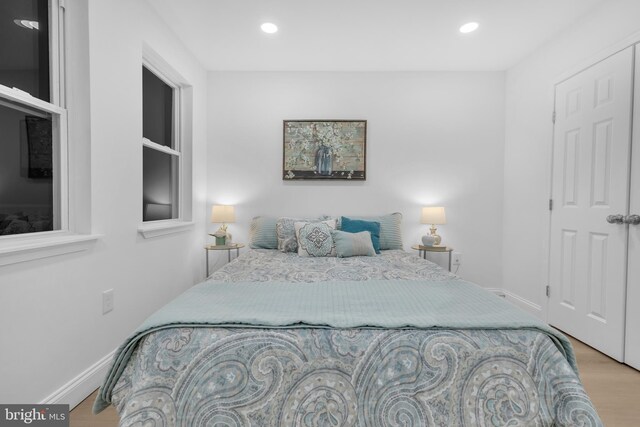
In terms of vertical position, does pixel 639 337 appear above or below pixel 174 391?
below

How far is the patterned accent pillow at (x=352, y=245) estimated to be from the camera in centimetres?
267

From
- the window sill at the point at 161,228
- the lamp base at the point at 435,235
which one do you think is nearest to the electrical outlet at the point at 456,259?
the lamp base at the point at 435,235

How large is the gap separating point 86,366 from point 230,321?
Result: 3.91ft

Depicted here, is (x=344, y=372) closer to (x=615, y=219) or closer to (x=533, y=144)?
(x=615, y=219)

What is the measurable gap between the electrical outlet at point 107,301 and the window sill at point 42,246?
13.1 inches

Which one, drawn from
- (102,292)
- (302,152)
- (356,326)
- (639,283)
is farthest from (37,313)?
(639,283)

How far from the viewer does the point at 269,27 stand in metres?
2.69

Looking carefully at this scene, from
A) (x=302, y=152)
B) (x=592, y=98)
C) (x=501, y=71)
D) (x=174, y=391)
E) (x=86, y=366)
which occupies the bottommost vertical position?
(x=86, y=366)

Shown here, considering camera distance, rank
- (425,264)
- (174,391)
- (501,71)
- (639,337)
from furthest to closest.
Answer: (501,71), (425,264), (639,337), (174,391)

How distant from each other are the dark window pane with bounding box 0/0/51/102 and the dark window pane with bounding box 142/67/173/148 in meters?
0.92

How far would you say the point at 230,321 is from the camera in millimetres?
1193

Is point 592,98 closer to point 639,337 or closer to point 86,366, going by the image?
point 639,337

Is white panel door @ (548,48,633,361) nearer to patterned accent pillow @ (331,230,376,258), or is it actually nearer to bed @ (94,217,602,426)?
bed @ (94,217,602,426)

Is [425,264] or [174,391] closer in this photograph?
[174,391]
